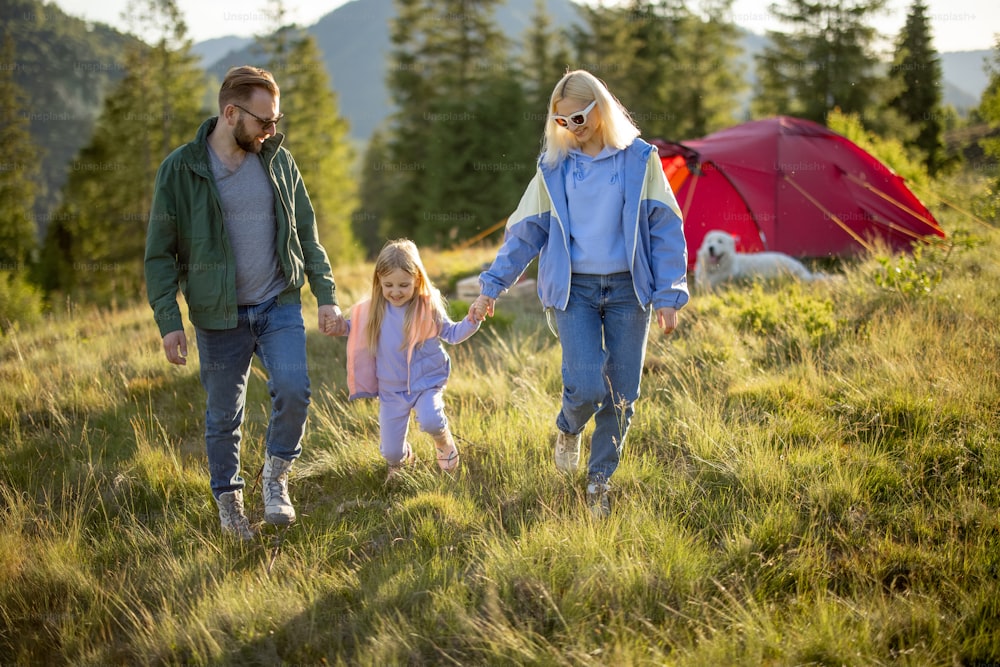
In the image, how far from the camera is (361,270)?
472 inches

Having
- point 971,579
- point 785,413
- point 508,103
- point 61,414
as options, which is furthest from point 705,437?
point 508,103

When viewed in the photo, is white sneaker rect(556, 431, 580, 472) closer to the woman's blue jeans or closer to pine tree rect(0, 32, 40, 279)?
the woman's blue jeans

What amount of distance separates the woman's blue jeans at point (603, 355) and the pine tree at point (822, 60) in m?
28.9

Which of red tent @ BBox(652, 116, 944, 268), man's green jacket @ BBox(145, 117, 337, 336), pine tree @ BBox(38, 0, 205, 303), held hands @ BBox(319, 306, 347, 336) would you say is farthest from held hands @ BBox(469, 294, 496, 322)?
pine tree @ BBox(38, 0, 205, 303)

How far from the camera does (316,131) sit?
104ft

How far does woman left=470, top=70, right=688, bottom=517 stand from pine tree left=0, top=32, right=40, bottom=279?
28059 millimetres

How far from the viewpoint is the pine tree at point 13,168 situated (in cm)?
2567

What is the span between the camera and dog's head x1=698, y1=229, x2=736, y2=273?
792 cm

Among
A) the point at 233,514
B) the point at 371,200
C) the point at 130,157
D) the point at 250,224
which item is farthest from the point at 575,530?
the point at 371,200

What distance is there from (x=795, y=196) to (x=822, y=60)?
2405 cm

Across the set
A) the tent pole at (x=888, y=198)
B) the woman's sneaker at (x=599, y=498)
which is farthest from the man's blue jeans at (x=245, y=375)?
the tent pole at (x=888, y=198)

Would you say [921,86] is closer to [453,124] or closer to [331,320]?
[453,124]

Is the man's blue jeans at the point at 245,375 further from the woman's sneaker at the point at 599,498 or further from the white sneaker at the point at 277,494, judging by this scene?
the woman's sneaker at the point at 599,498

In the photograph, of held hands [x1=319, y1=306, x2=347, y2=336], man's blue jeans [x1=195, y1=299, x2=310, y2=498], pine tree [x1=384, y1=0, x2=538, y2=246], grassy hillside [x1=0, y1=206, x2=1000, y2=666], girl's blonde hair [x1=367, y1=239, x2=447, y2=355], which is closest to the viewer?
grassy hillside [x1=0, y1=206, x2=1000, y2=666]
